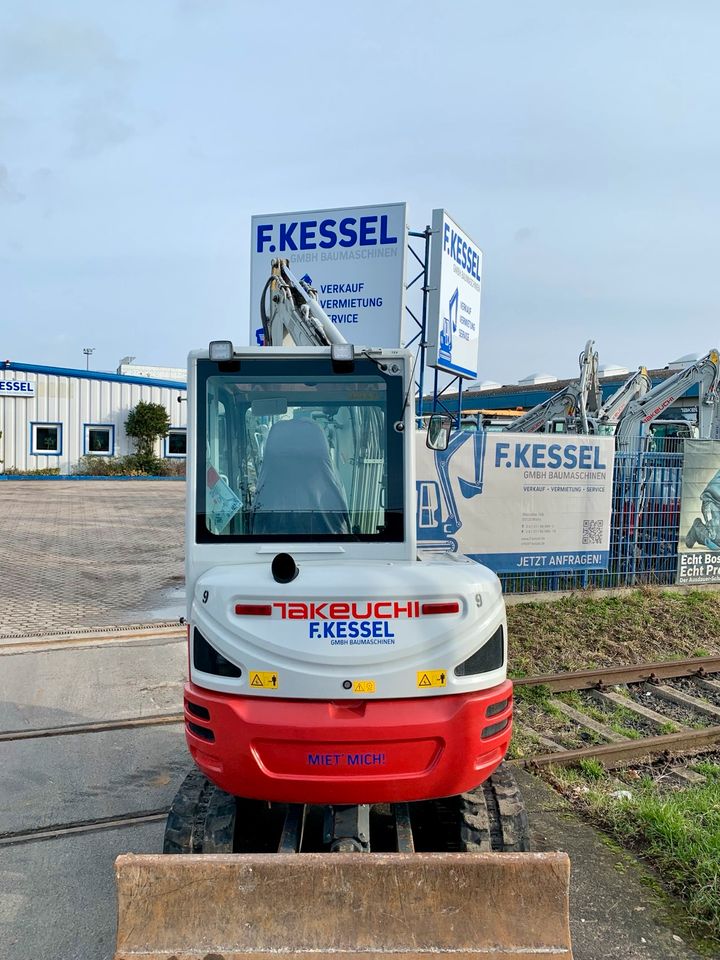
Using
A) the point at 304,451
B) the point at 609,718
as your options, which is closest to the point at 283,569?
the point at 304,451

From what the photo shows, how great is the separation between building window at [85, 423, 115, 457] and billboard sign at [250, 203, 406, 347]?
2666cm

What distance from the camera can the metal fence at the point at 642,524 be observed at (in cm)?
1080

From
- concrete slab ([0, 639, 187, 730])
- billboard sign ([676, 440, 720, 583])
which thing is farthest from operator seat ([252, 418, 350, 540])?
billboard sign ([676, 440, 720, 583])

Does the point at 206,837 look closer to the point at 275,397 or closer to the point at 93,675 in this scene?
the point at 275,397

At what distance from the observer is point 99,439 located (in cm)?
3712

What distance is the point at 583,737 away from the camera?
6430 millimetres

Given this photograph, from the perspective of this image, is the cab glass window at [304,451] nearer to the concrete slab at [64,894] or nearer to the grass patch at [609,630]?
the concrete slab at [64,894]

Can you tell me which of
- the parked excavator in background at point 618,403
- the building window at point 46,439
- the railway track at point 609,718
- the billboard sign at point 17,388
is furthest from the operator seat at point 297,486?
the billboard sign at point 17,388

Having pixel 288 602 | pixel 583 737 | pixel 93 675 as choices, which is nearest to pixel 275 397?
pixel 288 602

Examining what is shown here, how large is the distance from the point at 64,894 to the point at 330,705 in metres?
1.92

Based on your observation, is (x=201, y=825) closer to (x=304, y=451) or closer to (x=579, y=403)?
(x=304, y=451)

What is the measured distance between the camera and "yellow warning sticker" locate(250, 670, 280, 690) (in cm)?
338

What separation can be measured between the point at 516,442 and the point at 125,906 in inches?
306

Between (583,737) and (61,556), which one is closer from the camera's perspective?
(583,737)
